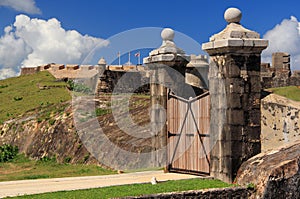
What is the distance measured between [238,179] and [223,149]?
0.75m

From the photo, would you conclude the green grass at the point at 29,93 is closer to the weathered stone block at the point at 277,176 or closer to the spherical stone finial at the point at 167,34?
the spherical stone finial at the point at 167,34

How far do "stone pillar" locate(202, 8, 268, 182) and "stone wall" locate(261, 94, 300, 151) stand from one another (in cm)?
359

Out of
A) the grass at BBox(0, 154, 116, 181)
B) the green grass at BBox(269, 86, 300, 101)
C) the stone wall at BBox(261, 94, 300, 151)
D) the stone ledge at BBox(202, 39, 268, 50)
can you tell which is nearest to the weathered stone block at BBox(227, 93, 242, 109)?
the stone ledge at BBox(202, 39, 268, 50)

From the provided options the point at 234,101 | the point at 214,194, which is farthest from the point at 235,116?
the point at 214,194

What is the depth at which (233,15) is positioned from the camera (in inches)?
400

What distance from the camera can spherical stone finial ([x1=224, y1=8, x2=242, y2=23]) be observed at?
1016 cm

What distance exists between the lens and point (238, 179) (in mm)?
9359

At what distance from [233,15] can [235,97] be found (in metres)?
1.79

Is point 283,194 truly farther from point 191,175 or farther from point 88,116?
point 88,116

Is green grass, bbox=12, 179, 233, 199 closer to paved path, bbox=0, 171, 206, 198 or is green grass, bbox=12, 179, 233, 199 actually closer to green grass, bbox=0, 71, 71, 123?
paved path, bbox=0, 171, 206, 198

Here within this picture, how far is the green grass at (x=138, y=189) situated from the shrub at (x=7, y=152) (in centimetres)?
1098

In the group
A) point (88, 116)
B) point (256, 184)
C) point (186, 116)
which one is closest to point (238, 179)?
point (256, 184)

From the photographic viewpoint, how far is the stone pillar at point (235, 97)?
9727 millimetres

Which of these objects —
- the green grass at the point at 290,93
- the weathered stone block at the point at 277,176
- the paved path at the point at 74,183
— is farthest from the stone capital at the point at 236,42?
the green grass at the point at 290,93
